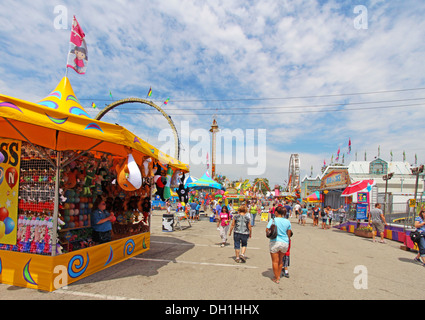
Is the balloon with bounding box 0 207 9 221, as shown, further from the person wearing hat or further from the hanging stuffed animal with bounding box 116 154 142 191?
the hanging stuffed animal with bounding box 116 154 142 191

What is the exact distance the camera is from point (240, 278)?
5.70m

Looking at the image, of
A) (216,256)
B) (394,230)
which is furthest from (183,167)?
(394,230)

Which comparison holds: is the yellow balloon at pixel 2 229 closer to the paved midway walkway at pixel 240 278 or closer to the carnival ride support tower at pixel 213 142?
the paved midway walkway at pixel 240 278

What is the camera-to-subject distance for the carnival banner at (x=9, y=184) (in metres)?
5.27

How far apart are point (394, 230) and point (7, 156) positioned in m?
15.7

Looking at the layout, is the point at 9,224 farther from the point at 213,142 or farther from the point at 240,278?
the point at 213,142

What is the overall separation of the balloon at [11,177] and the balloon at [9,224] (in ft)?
2.30

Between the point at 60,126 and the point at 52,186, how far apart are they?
1587mm

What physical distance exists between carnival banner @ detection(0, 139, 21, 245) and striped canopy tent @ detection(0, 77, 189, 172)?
0.26 meters

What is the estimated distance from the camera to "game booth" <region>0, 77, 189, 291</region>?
15.3 ft

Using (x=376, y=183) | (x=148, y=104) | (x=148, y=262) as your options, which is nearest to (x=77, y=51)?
(x=148, y=262)

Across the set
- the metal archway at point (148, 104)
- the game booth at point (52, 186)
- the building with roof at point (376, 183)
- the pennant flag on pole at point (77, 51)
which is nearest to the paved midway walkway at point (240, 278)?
the game booth at point (52, 186)

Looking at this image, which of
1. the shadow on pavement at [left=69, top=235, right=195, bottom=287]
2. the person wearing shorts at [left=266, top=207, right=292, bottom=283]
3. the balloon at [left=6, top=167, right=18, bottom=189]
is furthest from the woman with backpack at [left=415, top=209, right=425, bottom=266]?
the balloon at [left=6, top=167, right=18, bottom=189]
